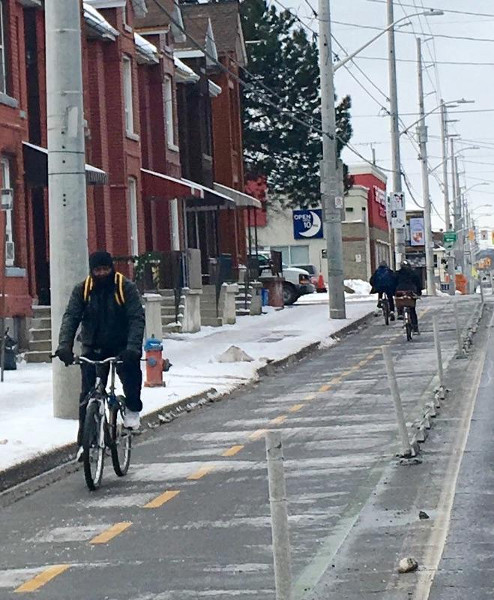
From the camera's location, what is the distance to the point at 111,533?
995cm

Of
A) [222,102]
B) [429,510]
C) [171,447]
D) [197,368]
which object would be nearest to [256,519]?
[429,510]

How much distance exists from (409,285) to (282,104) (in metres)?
30.9

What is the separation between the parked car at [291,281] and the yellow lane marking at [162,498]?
34343 millimetres

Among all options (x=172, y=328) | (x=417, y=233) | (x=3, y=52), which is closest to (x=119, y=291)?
(x=3, y=52)

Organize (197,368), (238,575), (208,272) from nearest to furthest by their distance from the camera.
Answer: (238,575), (197,368), (208,272)

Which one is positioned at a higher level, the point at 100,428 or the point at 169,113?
the point at 169,113

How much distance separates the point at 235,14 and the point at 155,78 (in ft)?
34.4

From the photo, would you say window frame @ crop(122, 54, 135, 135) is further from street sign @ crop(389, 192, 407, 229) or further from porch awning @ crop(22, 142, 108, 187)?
street sign @ crop(389, 192, 407, 229)

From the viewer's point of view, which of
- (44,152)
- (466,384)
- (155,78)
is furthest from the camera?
(155,78)

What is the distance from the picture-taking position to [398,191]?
174ft

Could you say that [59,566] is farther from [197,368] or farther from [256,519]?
[197,368]

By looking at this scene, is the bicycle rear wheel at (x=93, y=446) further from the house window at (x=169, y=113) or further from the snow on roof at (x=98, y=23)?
the house window at (x=169, y=113)

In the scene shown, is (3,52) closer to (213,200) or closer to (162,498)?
(213,200)

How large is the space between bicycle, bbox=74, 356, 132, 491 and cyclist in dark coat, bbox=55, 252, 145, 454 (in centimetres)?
13
